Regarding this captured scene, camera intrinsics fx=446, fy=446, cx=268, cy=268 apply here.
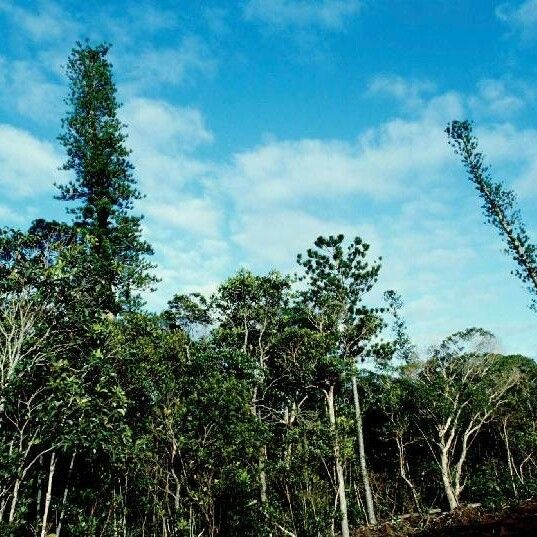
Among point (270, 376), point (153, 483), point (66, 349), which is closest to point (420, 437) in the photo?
point (270, 376)

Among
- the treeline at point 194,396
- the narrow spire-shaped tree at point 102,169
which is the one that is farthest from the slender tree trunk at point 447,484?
the narrow spire-shaped tree at point 102,169

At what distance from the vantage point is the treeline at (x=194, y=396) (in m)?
11.9

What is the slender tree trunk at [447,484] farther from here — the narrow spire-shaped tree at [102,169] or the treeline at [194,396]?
the narrow spire-shaped tree at [102,169]

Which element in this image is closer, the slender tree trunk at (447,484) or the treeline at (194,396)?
the treeline at (194,396)

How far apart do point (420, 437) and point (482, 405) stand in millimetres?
4261

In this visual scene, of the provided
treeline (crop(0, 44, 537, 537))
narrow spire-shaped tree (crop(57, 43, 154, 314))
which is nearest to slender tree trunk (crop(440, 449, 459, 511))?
treeline (crop(0, 44, 537, 537))

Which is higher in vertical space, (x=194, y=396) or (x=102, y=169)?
(x=102, y=169)

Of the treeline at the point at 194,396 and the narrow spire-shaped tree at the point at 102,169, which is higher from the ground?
the narrow spire-shaped tree at the point at 102,169

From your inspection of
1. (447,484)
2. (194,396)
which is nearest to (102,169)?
(194,396)

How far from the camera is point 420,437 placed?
27344 mm

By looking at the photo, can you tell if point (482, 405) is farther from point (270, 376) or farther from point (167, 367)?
point (167, 367)

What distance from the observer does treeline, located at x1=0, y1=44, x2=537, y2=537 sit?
11.9 m

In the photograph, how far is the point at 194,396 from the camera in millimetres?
13086

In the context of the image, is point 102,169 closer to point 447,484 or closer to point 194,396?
point 194,396
